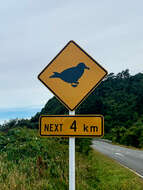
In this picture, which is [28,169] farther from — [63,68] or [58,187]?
[63,68]

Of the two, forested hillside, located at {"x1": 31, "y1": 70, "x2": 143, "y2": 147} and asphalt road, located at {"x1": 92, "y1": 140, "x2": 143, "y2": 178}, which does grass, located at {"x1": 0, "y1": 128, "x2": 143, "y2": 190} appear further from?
forested hillside, located at {"x1": 31, "y1": 70, "x2": 143, "y2": 147}

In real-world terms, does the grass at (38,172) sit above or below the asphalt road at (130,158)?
above

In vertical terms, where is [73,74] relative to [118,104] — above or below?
below

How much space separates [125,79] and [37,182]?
6962 cm

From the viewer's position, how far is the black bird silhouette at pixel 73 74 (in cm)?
244

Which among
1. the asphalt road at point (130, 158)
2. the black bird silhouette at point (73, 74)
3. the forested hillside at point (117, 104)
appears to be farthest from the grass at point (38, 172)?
the forested hillside at point (117, 104)

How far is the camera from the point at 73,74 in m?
2.46

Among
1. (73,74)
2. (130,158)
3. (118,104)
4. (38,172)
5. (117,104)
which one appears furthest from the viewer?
(118,104)

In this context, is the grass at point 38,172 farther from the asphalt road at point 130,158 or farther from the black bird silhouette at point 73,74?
the asphalt road at point 130,158

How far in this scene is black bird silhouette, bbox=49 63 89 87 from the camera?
2.44 metres

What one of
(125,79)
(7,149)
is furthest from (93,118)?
(125,79)

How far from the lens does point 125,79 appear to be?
69.9 meters

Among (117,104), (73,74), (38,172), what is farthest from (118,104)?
(73,74)

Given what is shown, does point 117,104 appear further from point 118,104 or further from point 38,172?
point 38,172
